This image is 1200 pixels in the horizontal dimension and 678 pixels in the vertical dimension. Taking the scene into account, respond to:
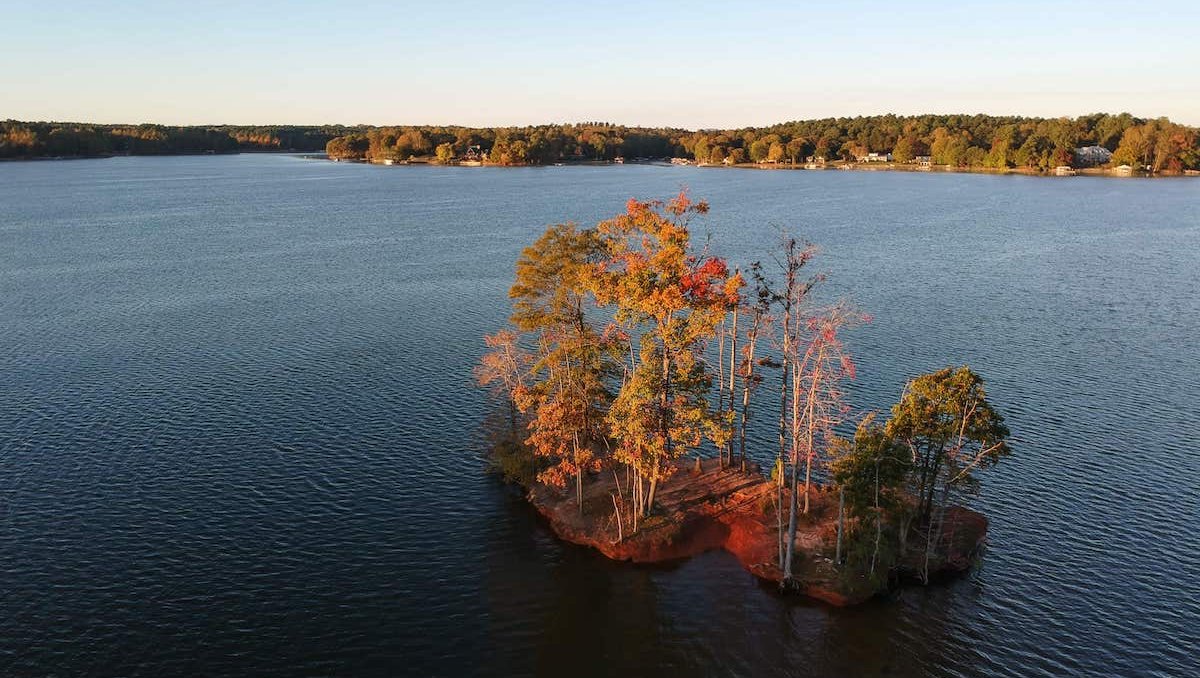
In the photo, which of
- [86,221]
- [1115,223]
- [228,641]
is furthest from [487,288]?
[1115,223]

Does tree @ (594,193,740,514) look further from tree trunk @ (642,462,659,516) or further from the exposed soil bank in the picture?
the exposed soil bank

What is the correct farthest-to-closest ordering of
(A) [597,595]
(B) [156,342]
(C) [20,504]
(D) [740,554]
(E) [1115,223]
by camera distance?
(E) [1115,223]
(B) [156,342]
(C) [20,504]
(D) [740,554]
(A) [597,595]

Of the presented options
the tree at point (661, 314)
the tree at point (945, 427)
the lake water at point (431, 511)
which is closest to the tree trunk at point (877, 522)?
the lake water at point (431, 511)

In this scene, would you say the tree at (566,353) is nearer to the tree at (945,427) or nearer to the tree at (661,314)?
the tree at (661,314)

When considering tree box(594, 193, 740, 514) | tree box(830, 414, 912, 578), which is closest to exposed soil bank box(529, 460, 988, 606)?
tree box(830, 414, 912, 578)

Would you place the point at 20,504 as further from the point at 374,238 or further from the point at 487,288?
the point at 374,238

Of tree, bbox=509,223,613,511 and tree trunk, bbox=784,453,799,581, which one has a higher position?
tree, bbox=509,223,613,511

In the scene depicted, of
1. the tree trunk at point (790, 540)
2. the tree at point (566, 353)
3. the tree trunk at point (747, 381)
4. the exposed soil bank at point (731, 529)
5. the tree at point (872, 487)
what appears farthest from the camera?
the tree trunk at point (747, 381)
